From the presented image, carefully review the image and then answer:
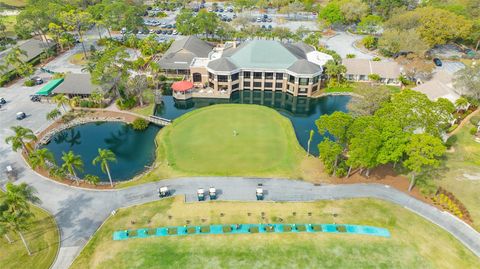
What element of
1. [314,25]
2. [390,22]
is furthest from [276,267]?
[314,25]

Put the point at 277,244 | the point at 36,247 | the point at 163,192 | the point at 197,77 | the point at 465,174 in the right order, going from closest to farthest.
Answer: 1. the point at 36,247
2. the point at 277,244
3. the point at 163,192
4. the point at 465,174
5. the point at 197,77

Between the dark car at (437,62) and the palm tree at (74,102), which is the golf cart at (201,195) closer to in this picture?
the palm tree at (74,102)

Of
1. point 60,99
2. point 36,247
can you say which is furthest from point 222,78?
point 36,247

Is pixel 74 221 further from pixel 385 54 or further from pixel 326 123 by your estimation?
pixel 385 54

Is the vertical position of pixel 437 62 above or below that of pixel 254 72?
below

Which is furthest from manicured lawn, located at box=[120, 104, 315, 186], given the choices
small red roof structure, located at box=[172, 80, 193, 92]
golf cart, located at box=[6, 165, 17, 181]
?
golf cart, located at box=[6, 165, 17, 181]

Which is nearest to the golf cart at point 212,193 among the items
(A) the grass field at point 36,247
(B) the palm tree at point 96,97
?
(A) the grass field at point 36,247

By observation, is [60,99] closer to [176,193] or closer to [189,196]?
[176,193]
